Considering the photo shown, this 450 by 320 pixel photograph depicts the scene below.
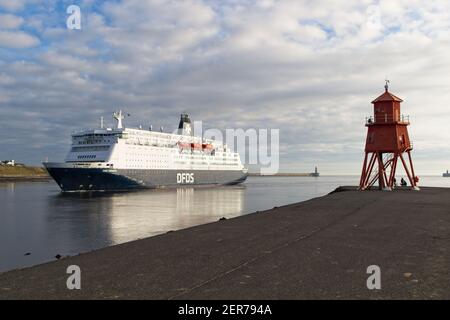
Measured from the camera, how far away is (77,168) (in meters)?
48.3

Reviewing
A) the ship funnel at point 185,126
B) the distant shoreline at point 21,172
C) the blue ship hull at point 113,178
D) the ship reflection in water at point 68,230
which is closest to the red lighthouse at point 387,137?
the ship reflection in water at point 68,230

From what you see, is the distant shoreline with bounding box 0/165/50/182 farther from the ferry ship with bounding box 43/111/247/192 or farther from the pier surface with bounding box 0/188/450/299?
the pier surface with bounding box 0/188/450/299

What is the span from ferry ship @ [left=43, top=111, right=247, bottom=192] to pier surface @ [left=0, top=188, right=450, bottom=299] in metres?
41.6

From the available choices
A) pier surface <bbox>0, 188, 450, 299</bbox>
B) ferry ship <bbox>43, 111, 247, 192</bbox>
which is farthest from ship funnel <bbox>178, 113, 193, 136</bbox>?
pier surface <bbox>0, 188, 450, 299</bbox>

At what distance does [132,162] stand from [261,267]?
1958 inches

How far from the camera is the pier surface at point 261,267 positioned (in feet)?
16.8

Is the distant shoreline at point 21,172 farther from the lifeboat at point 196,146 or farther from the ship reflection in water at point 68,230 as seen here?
the ship reflection in water at point 68,230

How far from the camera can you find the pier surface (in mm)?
5109

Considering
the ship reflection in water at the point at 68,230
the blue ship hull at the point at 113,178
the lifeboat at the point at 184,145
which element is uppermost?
the lifeboat at the point at 184,145

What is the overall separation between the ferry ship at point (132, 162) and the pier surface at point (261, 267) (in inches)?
1636

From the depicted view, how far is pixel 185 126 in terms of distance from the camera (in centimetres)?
7519

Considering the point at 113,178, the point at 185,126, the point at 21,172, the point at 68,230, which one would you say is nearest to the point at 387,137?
the point at 68,230
